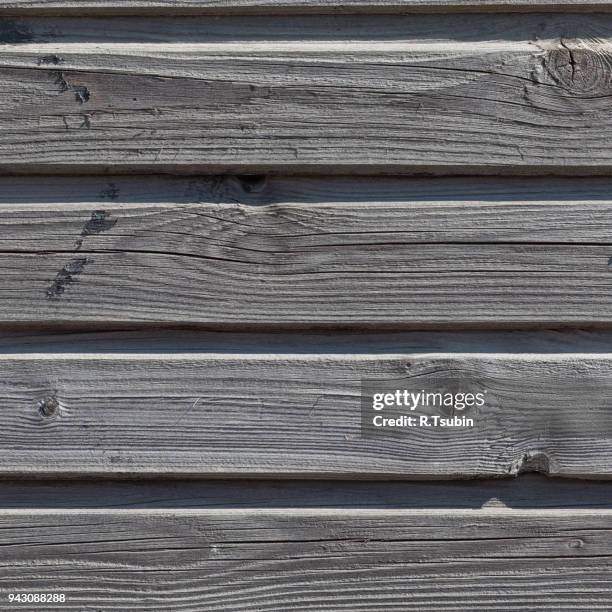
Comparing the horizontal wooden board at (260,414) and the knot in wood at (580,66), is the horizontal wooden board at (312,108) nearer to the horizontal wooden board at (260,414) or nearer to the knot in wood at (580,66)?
the knot in wood at (580,66)

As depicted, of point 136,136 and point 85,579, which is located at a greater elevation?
point 136,136

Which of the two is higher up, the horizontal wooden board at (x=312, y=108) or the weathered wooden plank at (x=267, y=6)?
the weathered wooden plank at (x=267, y=6)

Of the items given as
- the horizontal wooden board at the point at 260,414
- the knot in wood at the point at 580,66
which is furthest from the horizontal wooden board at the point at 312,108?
the horizontal wooden board at the point at 260,414

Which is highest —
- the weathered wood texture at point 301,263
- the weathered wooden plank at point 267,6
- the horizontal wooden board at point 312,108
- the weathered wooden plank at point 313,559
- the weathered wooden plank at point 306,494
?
the weathered wooden plank at point 267,6

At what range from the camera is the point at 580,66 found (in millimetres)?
1081

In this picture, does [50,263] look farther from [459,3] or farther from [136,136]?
[459,3]

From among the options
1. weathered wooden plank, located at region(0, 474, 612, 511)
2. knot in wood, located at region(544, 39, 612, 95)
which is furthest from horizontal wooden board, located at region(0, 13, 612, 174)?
weathered wooden plank, located at region(0, 474, 612, 511)

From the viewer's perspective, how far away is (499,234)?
43.1 inches

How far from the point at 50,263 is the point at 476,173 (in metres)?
0.78

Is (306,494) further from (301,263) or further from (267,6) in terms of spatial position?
(267,6)

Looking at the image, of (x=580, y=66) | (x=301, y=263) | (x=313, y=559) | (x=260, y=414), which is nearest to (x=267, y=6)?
(x=301, y=263)

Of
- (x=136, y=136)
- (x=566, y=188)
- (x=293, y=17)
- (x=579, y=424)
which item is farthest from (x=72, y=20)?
(x=579, y=424)

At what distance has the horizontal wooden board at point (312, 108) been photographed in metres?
1.09

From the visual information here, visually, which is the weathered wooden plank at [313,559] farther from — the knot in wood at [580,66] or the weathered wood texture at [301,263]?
the knot in wood at [580,66]
